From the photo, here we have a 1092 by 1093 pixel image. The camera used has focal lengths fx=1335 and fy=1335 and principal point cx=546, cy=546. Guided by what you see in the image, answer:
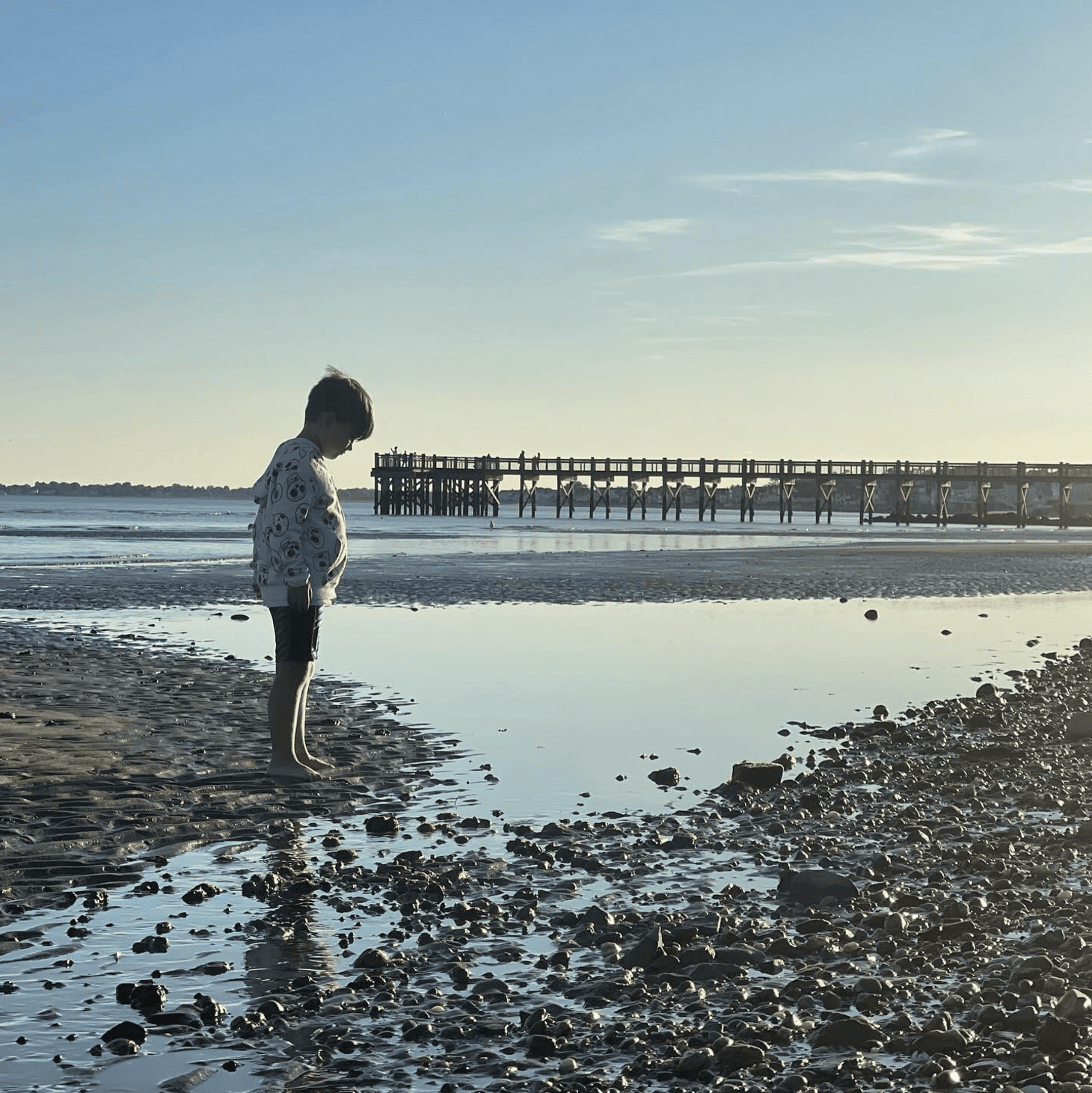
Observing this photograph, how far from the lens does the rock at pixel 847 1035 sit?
3.62 metres

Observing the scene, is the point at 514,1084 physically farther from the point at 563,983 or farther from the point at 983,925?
the point at 983,925

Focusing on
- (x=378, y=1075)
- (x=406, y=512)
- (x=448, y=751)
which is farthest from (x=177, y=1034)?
(x=406, y=512)

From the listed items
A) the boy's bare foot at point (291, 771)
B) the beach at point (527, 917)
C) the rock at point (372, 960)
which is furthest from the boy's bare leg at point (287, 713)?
the rock at point (372, 960)

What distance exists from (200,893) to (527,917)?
121 cm

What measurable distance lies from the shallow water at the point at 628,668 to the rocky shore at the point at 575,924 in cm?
50

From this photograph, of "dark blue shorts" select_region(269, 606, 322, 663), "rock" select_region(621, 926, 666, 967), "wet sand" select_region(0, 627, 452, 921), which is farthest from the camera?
"dark blue shorts" select_region(269, 606, 322, 663)

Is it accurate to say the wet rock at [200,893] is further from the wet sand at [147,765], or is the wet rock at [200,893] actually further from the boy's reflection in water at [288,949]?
the wet sand at [147,765]

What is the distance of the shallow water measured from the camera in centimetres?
790

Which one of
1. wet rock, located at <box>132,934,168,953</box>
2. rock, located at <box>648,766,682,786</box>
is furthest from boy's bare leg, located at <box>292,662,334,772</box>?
wet rock, located at <box>132,934,168,953</box>

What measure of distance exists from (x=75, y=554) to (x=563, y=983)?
Result: 3399 centimetres

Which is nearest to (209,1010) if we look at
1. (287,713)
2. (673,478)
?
(287,713)

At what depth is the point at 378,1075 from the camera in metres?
3.37

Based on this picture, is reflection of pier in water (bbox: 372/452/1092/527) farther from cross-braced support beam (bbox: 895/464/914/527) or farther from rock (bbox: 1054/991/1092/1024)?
rock (bbox: 1054/991/1092/1024)

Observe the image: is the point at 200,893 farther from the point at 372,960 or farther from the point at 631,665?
the point at 631,665
